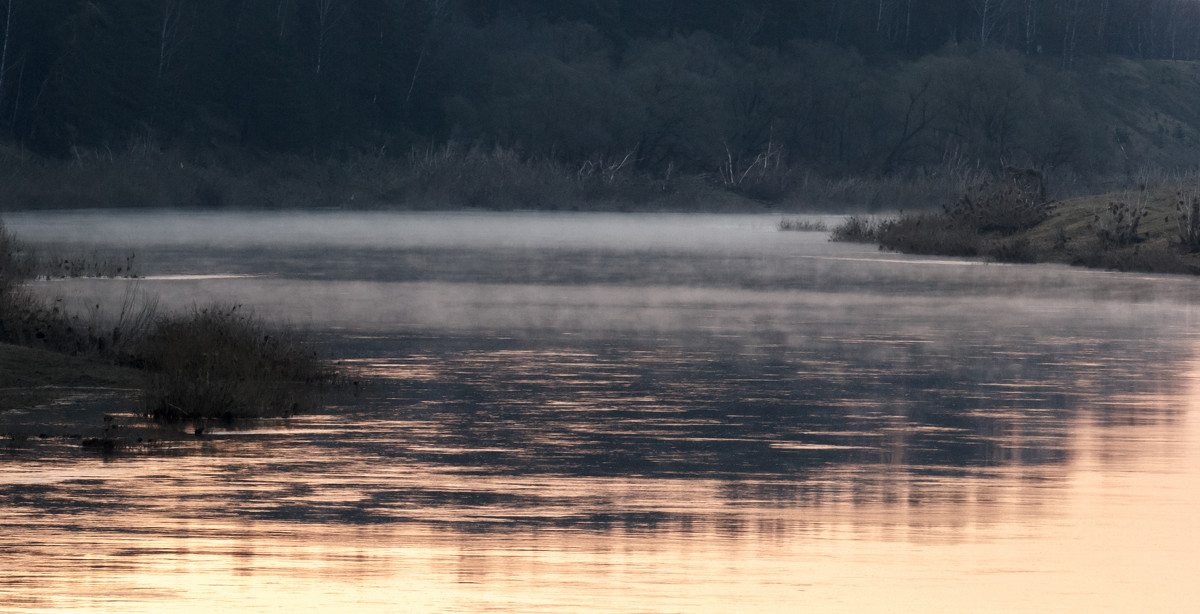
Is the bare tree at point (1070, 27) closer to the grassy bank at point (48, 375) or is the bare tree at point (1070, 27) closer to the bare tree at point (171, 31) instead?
the bare tree at point (171, 31)

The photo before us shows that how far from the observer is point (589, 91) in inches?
4636

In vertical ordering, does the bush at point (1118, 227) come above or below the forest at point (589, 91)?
below

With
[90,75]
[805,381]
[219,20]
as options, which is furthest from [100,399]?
[219,20]

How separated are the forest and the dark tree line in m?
0.14

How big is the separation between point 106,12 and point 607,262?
56266mm

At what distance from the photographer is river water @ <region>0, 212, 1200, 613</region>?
10.1m

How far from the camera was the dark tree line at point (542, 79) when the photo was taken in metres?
97.9

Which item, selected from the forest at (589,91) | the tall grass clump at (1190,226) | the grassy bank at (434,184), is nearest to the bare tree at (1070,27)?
the forest at (589,91)

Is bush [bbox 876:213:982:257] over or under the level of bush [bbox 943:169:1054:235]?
under

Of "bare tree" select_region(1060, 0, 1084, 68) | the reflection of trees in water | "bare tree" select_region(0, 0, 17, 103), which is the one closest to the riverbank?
the reflection of trees in water

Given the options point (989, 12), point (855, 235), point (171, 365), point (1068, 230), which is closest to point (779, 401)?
point (171, 365)

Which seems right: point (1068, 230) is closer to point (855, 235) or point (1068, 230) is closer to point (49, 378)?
point (855, 235)

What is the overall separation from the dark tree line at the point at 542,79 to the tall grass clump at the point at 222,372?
77.5 meters

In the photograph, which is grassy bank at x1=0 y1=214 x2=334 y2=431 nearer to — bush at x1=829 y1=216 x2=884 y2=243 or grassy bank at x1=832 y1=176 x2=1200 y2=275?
grassy bank at x1=832 y1=176 x2=1200 y2=275
